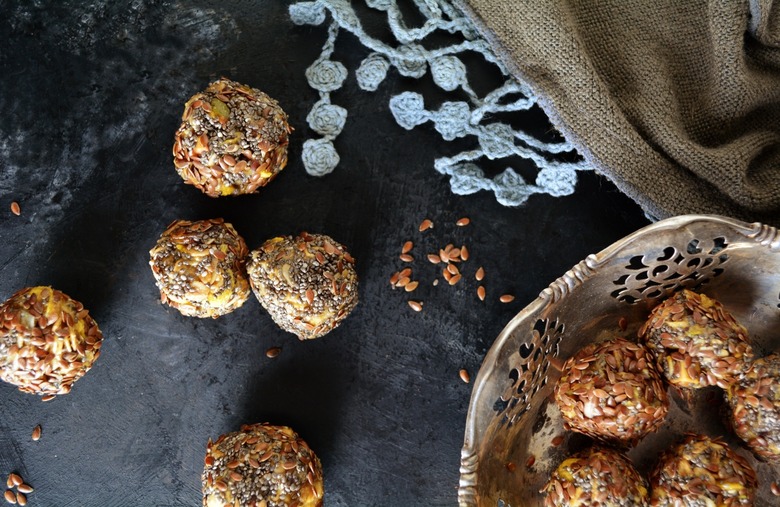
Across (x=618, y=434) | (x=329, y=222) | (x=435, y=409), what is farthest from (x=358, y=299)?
(x=618, y=434)

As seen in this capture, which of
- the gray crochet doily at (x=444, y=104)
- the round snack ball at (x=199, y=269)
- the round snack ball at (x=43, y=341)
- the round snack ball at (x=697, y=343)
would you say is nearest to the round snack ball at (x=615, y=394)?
the round snack ball at (x=697, y=343)

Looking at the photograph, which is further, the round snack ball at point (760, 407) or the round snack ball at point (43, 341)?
the round snack ball at point (43, 341)

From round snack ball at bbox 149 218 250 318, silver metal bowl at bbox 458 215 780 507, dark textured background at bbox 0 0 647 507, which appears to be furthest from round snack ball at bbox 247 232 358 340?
silver metal bowl at bbox 458 215 780 507

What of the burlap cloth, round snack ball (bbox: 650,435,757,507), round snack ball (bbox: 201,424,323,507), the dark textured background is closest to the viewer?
round snack ball (bbox: 650,435,757,507)

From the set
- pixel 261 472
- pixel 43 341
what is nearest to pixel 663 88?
pixel 261 472

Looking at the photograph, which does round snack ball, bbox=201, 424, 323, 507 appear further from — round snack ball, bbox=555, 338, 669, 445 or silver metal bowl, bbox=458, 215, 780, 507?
round snack ball, bbox=555, 338, 669, 445

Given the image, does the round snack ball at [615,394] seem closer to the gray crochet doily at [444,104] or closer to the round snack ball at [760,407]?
the round snack ball at [760,407]
